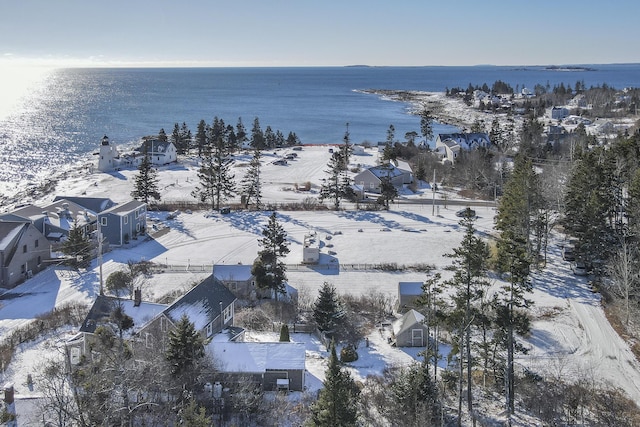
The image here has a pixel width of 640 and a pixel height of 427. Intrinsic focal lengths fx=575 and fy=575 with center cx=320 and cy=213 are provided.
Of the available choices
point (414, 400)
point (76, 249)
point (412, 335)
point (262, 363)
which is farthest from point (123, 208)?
point (414, 400)

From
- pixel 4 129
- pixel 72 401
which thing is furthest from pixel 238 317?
pixel 4 129

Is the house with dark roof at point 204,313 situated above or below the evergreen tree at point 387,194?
below

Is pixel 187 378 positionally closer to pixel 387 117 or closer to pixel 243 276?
pixel 243 276

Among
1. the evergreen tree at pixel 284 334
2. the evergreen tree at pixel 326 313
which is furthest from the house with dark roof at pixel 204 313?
the evergreen tree at pixel 326 313

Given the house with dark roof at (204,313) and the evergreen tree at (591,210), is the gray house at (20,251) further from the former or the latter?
the evergreen tree at (591,210)

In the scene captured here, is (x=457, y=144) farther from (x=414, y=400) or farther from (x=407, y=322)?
(x=414, y=400)

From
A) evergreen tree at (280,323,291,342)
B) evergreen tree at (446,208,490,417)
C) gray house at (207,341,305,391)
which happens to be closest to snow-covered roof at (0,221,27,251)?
gray house at (207,341,305,391)
